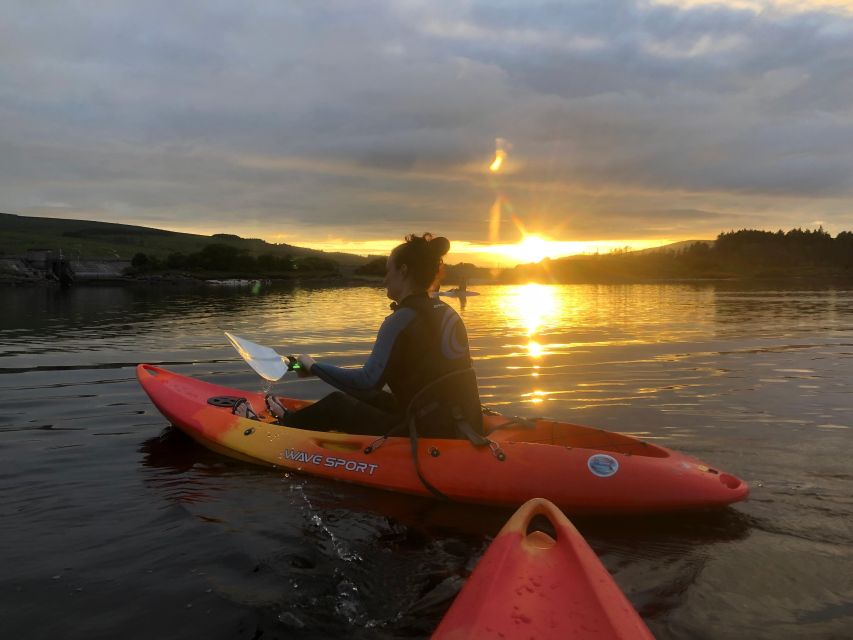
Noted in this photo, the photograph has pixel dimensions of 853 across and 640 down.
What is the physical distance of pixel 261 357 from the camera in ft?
25.1

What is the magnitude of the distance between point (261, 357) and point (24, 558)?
3391 millimetres

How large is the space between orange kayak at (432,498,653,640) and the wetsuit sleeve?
7.17 feet

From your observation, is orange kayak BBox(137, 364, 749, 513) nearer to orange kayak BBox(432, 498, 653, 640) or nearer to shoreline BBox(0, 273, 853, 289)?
orange kayak BBox(432, 498, 653, 640)

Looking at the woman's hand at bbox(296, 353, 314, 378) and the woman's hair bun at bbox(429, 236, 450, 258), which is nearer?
the woman's hair bun at bbox(429, 236, 450, 258)

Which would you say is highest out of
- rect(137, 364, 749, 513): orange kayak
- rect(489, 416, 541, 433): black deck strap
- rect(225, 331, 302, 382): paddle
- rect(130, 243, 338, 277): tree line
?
rect(130, 243, 338, 277): tree line

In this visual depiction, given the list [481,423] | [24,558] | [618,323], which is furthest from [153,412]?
[618,323]

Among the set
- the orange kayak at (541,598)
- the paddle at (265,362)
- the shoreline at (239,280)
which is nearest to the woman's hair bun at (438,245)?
the paddle at (265,362)

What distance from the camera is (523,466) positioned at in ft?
18.0

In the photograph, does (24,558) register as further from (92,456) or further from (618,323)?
(618,323)

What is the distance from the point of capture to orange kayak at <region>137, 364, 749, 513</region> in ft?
17.0

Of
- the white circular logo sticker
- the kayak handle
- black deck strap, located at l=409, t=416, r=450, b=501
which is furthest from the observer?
black deck strap, located at l=409, t=416, r=450, b=501

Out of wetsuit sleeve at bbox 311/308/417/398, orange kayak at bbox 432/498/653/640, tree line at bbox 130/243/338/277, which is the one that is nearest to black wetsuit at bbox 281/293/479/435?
wetsuit sleeve at bbox 311/308/417/398

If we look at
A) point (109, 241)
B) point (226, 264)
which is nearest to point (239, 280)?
point (226, 264)

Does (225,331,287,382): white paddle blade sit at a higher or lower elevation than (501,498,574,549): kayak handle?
higher
